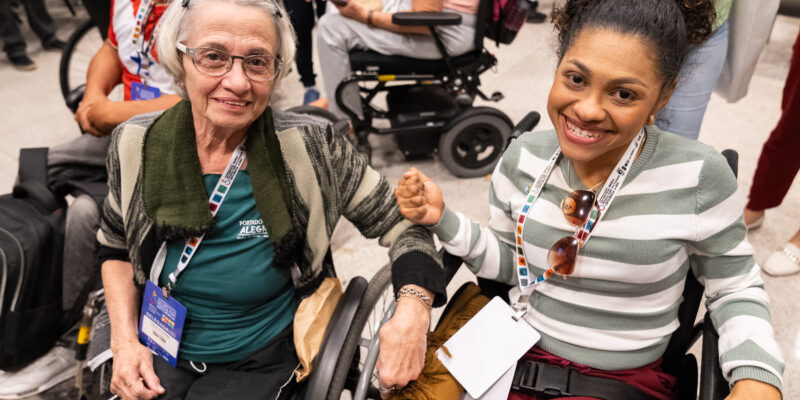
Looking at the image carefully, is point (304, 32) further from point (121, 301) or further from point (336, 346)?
point (336, 346)

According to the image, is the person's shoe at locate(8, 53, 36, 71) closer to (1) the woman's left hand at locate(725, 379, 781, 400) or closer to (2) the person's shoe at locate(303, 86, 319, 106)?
(2) the person's shoe at locate(303, 86, 319, 106)

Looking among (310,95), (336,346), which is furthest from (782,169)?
(310,95)

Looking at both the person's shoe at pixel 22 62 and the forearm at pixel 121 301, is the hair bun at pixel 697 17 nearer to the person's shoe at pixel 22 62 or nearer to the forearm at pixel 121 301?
the forearm at pixel 121 301

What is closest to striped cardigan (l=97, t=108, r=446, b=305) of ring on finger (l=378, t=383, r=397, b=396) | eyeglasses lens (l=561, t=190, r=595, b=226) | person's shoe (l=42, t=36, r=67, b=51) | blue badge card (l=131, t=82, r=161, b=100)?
ring on finger (l=378, t=383, r=397, b=396)

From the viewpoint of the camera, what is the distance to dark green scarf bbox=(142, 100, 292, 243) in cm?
120

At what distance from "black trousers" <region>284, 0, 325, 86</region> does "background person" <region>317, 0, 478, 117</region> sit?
1.73 feet

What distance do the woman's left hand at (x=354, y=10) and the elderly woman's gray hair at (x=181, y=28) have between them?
1273 mm

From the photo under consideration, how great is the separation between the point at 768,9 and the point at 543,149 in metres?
1.17

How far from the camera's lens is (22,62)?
4152 millimetres

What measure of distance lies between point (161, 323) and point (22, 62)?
396 centimetres

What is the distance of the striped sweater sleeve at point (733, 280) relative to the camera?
0.99m

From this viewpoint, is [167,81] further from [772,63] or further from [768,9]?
[772,63]

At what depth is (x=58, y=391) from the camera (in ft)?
5.90

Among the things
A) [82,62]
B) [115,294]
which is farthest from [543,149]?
[82,62]
